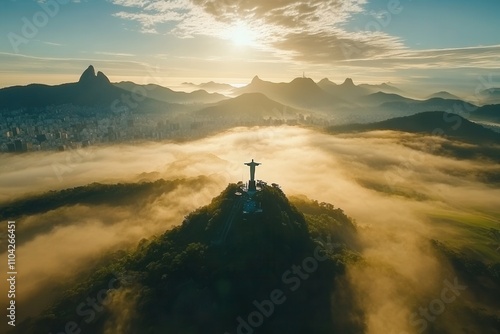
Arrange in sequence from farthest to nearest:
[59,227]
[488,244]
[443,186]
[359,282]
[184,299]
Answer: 1. [443,186]
2. [59,227]
3. [488,244]
4. [359,282]
5. [184,299]

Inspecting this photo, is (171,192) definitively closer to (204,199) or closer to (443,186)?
(204,199)

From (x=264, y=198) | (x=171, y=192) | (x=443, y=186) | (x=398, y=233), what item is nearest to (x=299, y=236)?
(x=264, y=198)

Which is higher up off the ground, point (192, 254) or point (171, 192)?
point (192, 254)

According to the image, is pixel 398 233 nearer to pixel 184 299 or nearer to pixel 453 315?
pixel 453 315

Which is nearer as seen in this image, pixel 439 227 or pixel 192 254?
pixel 192 254

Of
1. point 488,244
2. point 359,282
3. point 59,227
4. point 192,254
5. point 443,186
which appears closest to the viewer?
point 192,254

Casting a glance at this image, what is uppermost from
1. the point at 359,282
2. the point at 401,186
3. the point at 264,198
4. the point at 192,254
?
the point at 264,198

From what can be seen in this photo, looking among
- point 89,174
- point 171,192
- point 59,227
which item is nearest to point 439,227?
point 171,192
